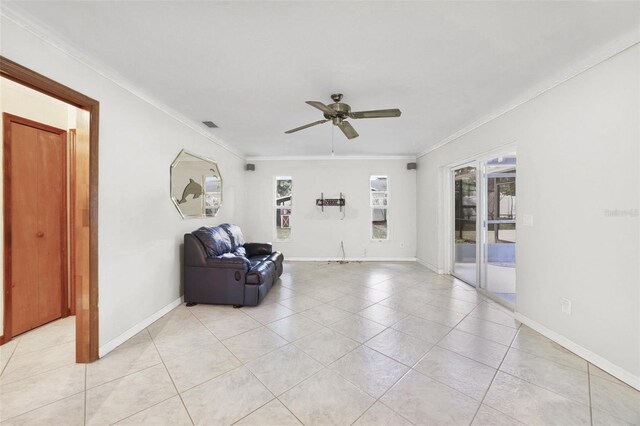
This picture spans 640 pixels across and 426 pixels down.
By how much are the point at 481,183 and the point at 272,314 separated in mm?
3499

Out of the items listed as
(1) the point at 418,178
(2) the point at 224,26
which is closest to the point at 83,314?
(2) the point at 224,26

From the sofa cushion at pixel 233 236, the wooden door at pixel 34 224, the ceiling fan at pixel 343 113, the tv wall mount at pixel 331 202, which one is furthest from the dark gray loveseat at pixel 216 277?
the tv wall mount at pixel 331 202

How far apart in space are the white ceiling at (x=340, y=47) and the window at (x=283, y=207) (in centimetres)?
320

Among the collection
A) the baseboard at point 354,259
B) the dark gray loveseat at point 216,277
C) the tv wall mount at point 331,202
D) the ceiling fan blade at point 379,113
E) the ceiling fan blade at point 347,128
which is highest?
the ceiling fan blade at point 379,113

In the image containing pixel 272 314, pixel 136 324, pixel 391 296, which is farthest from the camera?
pixel 391 296

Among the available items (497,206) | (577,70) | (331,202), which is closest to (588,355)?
(497,206)

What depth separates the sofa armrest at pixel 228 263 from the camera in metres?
3.23

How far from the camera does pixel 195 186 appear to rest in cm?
382

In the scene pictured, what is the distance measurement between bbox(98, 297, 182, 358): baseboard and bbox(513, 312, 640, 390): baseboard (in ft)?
13.8

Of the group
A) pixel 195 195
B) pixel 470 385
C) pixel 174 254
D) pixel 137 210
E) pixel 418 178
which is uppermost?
pixel 418 178

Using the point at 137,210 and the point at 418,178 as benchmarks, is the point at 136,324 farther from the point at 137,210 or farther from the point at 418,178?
the point at 418,178

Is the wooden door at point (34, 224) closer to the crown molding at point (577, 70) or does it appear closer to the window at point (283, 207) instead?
the window at point (283, 207)

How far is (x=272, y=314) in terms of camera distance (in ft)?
10.0

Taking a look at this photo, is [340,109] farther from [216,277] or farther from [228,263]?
[216,277]
